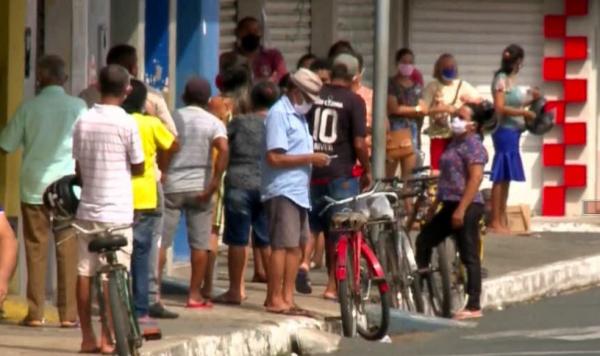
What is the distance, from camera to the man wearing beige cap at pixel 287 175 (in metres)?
14.2

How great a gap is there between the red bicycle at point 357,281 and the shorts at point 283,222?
1.11 feet

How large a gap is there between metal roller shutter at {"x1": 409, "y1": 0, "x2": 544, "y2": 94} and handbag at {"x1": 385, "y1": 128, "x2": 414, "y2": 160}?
10.7ft

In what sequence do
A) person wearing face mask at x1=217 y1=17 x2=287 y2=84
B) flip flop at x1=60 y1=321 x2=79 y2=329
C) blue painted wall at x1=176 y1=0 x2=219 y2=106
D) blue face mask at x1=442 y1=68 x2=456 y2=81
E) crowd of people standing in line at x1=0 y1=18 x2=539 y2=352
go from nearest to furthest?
crowd of people standing in line at x1=0 y1=18 x2=539 y2=352, flip flop at x1=60 y1=321 x2=79 y2=329, person wearing face mask at x1=217 y1=17 x2=287 y2=84, blue painted wall at x1=176 y1=0 x2=219 y2=106, blue face mask at x1=442 y1=68 x2=456 y2=81

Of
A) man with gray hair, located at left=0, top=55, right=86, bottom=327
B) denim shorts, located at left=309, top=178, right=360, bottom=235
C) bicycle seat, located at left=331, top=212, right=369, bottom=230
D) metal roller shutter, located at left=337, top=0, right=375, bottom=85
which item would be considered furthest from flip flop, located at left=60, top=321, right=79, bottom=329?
metal roller shutter, located at left=337, top=0, right=375, bottom=85

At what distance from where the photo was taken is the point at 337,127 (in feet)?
50.1

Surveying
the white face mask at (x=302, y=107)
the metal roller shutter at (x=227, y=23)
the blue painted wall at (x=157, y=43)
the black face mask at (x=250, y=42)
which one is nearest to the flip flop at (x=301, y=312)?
the white face mask at (x=302, y=107)

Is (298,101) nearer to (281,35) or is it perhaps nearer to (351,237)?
(351,237)

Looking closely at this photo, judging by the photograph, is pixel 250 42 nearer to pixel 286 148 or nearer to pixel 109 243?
pixel 286 148

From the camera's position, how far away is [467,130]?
15359 mm

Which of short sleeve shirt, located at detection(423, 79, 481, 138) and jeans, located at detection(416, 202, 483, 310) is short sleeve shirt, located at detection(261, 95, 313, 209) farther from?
short sleeve shirt, located at detection(423, 79, 481, 138)

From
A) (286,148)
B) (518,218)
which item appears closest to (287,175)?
(286,148)

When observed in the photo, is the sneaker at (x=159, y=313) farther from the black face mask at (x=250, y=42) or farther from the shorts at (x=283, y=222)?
the black face mask at (x=250, y=42)

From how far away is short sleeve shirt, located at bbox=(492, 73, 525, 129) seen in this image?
2016 centimetres

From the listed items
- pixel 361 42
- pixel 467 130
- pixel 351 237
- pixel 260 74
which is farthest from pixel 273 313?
pixel 361 42
